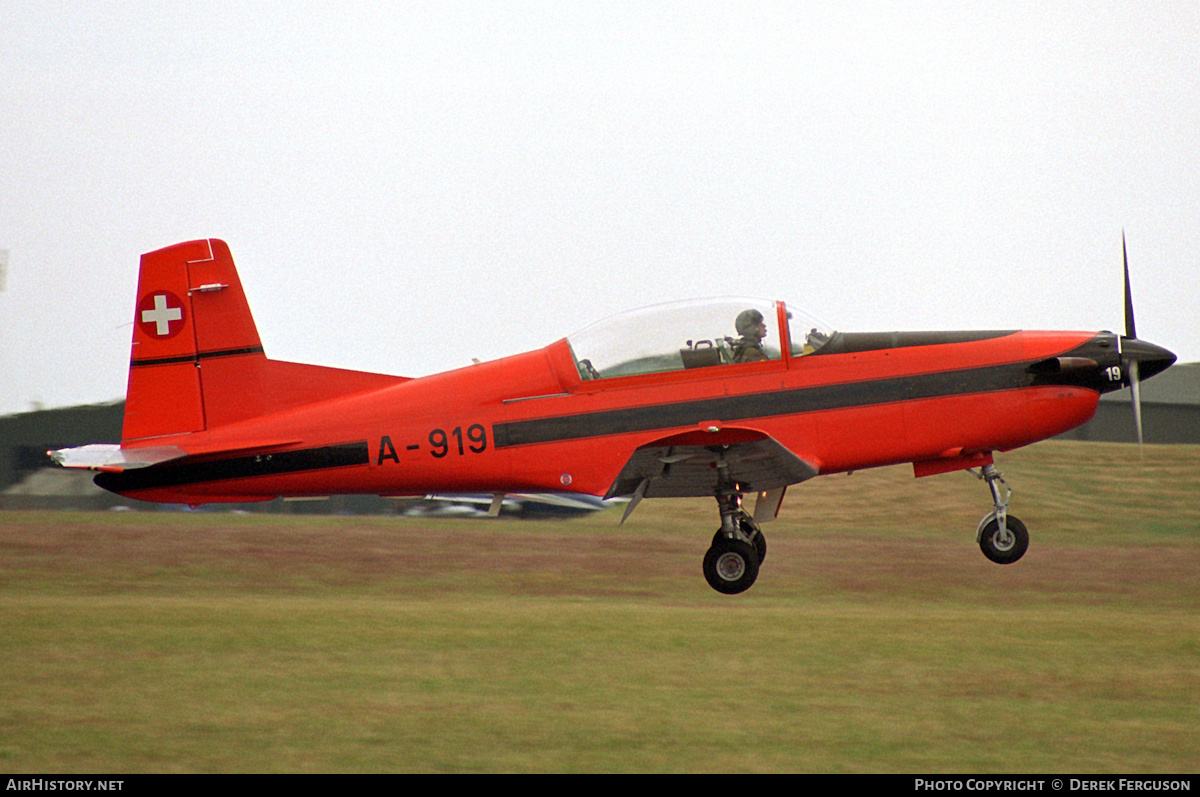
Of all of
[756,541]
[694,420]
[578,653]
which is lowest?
[578,653]

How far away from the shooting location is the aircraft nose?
437 inches

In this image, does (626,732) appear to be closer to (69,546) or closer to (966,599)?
(966,599)

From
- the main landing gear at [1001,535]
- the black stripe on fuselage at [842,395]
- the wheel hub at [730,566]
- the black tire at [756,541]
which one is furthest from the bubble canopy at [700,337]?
the main landing gear at [1001,535]

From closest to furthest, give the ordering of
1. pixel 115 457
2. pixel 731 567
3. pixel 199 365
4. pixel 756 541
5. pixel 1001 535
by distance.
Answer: pixel 731 567, pixel 115 457, pixel 1001 535, pixel 756 541, pixel 199 365

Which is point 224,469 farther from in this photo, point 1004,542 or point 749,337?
point 1004,542

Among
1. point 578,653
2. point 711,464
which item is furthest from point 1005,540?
point 578,653

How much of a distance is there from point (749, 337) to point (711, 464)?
47.7 inches

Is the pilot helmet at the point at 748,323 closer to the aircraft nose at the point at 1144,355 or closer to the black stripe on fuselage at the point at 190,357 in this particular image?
the aircraft nose at the point at 1144,355

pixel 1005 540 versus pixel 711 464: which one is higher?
pixel 711 464

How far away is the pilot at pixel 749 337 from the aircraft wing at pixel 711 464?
0.90m

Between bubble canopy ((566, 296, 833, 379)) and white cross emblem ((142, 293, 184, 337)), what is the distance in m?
4.37

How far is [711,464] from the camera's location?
10922 mm

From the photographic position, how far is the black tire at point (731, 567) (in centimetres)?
1126

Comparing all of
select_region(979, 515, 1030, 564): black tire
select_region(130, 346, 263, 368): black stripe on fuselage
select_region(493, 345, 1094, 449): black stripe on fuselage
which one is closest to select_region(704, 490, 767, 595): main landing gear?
select_region(493, 345, 1094, 449): black stripe on fuselage
